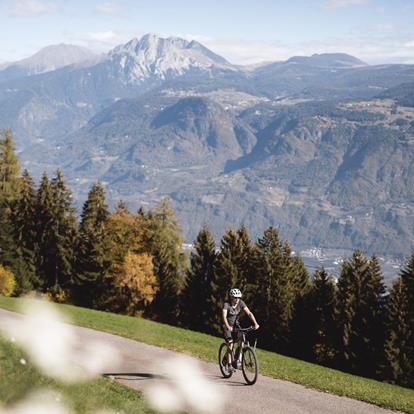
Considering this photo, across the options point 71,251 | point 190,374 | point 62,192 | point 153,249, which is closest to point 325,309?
point 153,249

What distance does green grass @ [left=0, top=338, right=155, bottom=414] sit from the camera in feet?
48.3

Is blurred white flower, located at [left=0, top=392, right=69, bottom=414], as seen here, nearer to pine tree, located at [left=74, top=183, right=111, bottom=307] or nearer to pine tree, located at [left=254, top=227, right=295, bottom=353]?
pine tree, located at [left=254, top=227, right=295, bottom=353]

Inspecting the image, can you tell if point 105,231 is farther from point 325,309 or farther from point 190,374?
point 190,374

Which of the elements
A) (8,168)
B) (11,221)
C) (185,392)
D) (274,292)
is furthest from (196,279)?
(185,392)

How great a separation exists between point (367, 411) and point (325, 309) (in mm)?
40651

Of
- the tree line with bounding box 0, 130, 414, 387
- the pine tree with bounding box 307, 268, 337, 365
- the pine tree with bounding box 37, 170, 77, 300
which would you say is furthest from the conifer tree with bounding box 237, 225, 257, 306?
the pine tree with bounding box 37, 170, 77, 300

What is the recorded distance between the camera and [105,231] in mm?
69375

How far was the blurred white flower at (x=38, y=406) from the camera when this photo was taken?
44.3ft

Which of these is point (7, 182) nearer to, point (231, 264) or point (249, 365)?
point (231, 264)

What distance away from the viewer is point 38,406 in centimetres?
1395

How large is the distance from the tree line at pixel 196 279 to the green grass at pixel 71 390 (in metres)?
36.6

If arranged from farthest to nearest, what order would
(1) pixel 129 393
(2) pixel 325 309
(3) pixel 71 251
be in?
(3) pixel 71 251 → (2) pixel 325 309 → (1) pixel 129 393

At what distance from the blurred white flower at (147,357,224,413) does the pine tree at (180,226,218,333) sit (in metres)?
38.3

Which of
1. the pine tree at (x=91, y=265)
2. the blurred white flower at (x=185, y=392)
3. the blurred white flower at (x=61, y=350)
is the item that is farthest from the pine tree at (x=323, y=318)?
the blurred white flower at (x=185, y=392)
